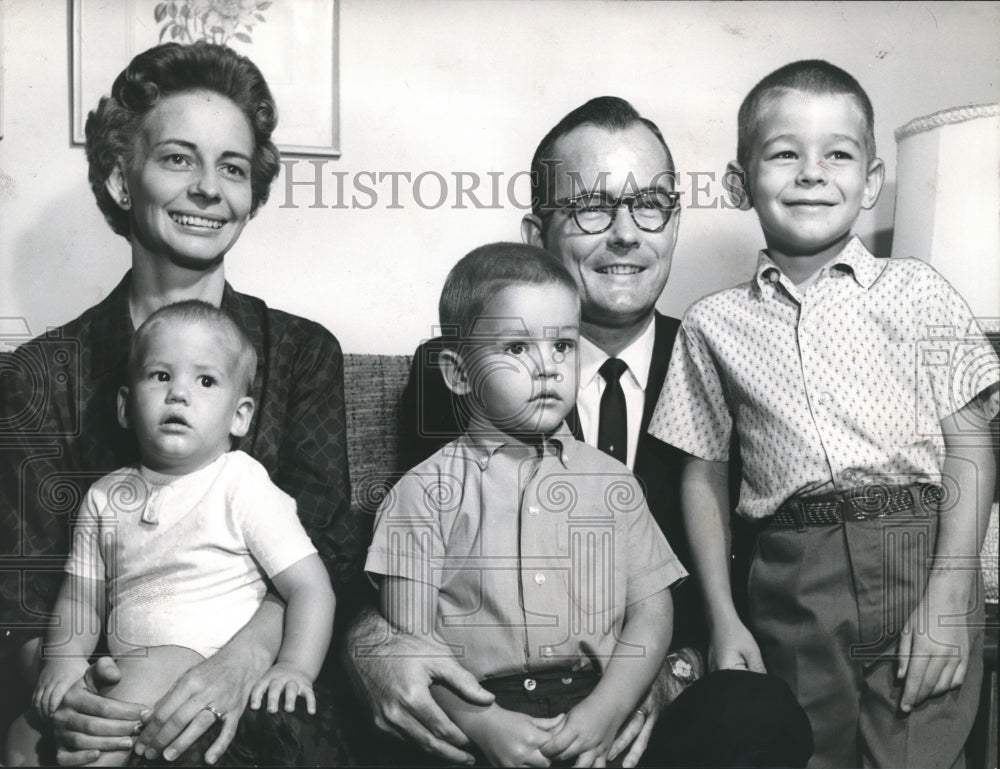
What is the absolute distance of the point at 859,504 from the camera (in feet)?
4.69

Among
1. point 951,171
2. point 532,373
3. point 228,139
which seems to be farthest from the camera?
point 951,171

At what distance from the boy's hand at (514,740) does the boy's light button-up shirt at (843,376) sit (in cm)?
48

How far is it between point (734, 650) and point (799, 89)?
0.86 m

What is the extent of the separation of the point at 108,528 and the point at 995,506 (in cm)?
143

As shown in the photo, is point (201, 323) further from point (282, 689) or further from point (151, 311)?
point (282, 689)

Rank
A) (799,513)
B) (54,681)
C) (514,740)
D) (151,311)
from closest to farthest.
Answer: (514,740) < (54,681) < (799,513) < (151,311)

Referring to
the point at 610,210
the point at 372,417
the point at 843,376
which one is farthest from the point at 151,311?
the point at 843,376

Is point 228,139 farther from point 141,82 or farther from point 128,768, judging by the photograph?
point 128,768

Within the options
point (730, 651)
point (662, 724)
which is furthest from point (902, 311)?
point (662, 724)

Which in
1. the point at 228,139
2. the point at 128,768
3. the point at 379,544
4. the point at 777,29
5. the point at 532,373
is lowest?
the point at 128,768

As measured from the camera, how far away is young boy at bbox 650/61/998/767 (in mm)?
1407

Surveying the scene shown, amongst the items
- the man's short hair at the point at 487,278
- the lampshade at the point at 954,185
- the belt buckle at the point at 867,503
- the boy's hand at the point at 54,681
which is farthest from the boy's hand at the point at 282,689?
the lampshade at the point at 954,185

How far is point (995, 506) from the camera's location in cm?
169

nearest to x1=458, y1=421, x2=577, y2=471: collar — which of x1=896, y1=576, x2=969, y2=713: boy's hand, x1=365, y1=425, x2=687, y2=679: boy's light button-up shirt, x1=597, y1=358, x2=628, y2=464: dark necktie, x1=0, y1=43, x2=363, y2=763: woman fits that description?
x1=365, y1=425, x2=687, y2=679: boy's light button-up shirt
